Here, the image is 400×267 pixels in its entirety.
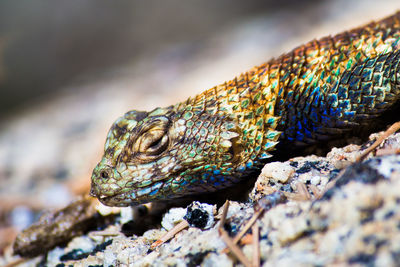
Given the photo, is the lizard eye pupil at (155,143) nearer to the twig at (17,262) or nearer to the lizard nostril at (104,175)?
the lizard nostril at (104,175)

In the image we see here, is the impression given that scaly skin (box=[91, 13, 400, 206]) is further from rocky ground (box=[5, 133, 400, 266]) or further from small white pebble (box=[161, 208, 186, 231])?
rocky ground (box=[5, 133, 400, 266])

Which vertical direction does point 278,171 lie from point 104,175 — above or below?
below

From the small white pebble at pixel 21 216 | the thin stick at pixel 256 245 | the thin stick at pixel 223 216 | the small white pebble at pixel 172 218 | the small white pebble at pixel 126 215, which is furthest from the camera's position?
the small white pebble at pixel 21 216

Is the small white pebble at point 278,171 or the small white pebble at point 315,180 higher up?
the small white pebble at point 278,171

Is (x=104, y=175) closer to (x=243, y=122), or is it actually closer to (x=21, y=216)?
(x=243, y=122)

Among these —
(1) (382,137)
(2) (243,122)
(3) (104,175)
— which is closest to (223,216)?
(2) (243,122)

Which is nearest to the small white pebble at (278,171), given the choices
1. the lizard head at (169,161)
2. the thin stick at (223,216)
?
the lizard head at (169,161)
